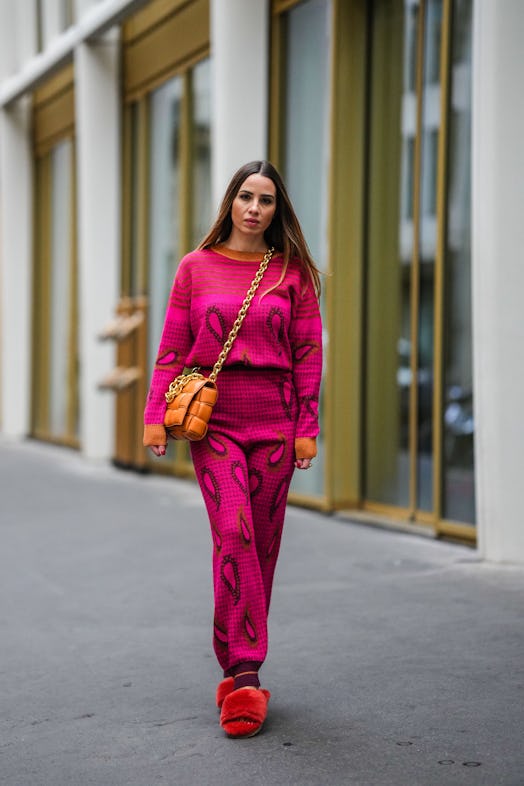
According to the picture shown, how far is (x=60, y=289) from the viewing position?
17.8 metres

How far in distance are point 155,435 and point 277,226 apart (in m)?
0.87

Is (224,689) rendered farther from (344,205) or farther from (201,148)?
(201,148)

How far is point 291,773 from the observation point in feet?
12.3

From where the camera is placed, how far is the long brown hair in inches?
173

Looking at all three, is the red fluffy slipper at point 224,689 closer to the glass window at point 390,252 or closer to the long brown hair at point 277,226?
the long brown hair at point 277,226

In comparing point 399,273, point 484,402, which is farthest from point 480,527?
point 399,273

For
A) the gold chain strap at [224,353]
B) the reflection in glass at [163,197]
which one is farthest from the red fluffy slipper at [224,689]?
the reflection in glass at [163,197]

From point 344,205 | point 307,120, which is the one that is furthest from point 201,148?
point 344,205

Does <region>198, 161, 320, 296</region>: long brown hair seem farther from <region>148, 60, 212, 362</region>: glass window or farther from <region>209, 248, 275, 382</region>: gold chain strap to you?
<region>148, 60, 212, 362</region>: glass window

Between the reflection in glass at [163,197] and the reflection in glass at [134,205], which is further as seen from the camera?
the reflection in glass at [134,205]

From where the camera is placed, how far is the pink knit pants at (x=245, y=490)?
13.8 feet

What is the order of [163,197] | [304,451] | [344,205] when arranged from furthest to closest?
[163,197] → [344,205] → [304,451]

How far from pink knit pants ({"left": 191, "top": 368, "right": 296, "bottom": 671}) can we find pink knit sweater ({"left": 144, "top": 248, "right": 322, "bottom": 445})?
0.07 metres

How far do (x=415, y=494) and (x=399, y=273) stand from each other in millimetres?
1619
